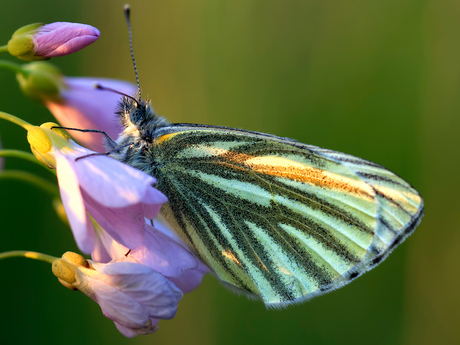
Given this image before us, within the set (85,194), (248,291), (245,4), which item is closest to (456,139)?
(245,4)

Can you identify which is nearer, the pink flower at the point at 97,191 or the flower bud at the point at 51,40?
the pink flower at the point at 97,191

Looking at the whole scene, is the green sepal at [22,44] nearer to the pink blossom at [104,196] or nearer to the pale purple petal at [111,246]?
the pink blossom at [104,196]

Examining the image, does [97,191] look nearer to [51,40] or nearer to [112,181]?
[112,181]

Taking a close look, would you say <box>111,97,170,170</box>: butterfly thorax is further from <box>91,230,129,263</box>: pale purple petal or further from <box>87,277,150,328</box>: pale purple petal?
<box>87,277,150,328</box>: pale purple petal

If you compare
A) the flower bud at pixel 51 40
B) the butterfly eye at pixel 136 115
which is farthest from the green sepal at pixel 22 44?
the butterfly eye at pixel 136 115

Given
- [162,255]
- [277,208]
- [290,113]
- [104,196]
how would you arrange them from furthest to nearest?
[290,113] < [277,208] < [162,255] < [104,196]

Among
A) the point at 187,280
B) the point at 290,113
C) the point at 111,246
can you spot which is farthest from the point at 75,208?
the point at 290,113
